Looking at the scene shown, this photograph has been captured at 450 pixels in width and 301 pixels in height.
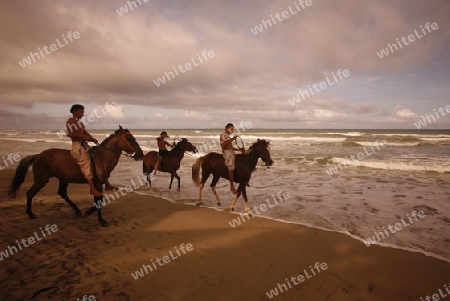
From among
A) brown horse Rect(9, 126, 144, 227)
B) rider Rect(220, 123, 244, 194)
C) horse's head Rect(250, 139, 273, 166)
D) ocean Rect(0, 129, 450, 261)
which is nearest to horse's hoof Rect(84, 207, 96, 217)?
brown horse Rect(9, 126, 144, 227)

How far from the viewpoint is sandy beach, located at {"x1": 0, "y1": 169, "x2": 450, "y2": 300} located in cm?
368

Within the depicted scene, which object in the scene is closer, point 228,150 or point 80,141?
point 80,141

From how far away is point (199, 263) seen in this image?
4516 millimetres

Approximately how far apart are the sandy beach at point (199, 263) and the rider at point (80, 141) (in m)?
1.34

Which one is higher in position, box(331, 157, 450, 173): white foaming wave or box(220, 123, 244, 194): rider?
box(220, 123, 244, 194): rider

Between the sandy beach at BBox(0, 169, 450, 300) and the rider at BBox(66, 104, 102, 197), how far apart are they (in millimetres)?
1344

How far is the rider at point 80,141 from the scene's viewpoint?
6012mm

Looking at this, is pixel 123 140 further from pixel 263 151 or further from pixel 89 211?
pixel 263 151

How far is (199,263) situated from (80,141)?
4537 millimetres

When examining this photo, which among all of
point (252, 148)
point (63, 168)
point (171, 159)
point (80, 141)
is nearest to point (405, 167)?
point (252, 148)

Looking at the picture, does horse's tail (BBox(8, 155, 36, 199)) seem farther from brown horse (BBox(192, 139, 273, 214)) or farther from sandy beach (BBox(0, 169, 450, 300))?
brown horse (BBox(192, 139, 273, 214))

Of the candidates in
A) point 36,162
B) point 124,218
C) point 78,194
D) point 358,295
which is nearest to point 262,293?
point 358,295

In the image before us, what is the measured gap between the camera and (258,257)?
15.8 ft

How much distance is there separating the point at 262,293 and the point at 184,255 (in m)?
1.80
